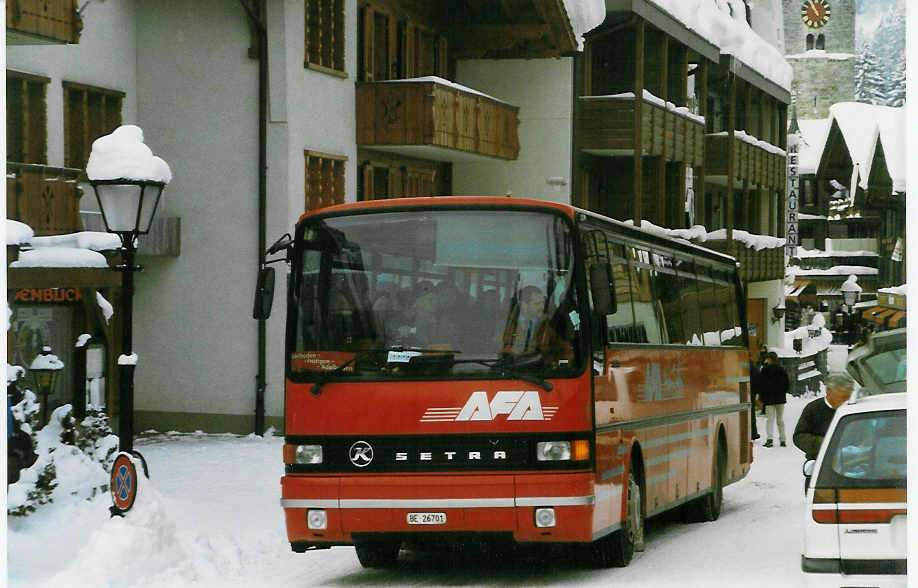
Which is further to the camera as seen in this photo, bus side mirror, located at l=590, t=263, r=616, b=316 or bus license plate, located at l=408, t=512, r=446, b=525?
bus side mirror, located at l=590, t=263, r=616, b=316

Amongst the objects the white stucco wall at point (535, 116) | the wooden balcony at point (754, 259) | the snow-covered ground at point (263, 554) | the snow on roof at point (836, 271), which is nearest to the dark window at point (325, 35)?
the white stucco wall at point (535, 116)

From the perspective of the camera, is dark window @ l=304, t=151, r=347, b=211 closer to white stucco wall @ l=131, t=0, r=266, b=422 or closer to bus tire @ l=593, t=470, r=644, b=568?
→ white stucco wall @ l=131, t=0, r=266, b=422

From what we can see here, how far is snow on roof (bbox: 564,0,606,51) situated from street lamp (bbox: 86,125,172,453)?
1931cm

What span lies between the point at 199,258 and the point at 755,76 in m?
27.4

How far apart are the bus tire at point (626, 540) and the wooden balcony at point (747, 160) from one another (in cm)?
3188

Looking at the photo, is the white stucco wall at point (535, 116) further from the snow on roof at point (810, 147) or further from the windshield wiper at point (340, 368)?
the snow on roof at point (810, 147)

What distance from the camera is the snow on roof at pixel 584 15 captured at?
3266cm

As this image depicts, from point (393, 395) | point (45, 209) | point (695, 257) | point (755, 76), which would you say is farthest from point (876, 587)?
point (755, 76)

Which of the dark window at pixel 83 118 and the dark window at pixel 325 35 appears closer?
the dark window at pixel 83 118

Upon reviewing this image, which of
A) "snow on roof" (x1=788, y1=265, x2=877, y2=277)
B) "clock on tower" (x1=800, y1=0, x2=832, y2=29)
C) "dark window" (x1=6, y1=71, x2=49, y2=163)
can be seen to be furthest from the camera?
"clock on tower" (x1=800, y1=0, x2=832, y2=29)

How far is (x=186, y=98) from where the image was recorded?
25781 millimetres

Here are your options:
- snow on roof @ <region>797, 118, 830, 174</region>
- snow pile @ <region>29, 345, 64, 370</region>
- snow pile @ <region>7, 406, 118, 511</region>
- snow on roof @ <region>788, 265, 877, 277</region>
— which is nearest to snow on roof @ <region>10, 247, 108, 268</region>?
snow pile @ <region>29, 345, 64, 370</region>

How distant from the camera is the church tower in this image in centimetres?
6253

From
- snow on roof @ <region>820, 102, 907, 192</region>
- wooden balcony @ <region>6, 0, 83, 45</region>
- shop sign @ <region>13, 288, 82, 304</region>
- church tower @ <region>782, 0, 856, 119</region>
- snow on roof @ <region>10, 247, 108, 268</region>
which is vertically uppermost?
church tower @ <region>782, 0, 856, 119</region>
